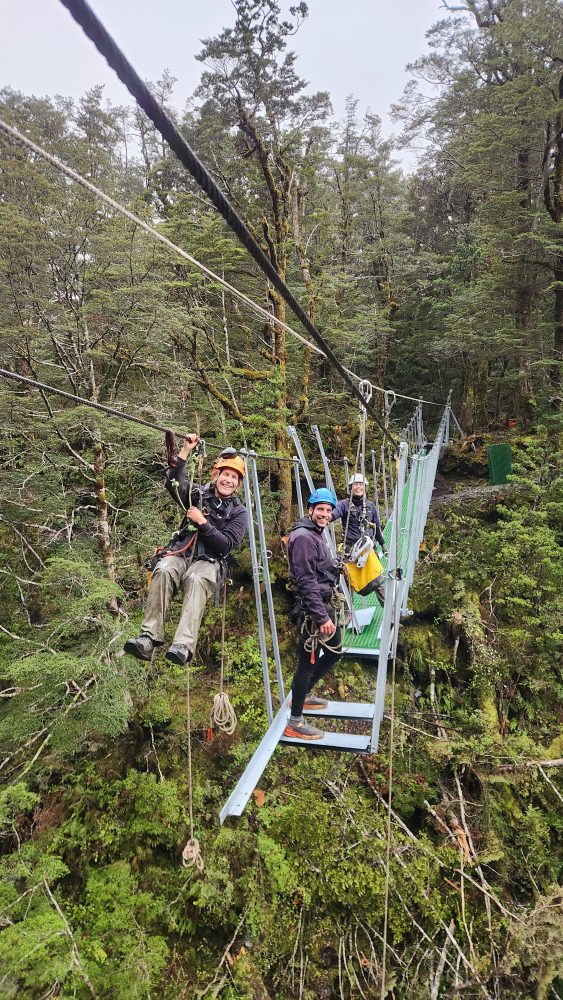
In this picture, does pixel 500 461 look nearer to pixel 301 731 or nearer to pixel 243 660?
pixel 243 660

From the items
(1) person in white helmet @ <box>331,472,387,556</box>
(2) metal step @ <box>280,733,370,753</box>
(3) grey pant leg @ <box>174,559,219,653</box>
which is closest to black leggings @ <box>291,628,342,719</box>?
(2) metal step @ <box>280,733,370,753</box>

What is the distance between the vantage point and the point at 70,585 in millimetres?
4695

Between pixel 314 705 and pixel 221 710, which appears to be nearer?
pixel 221 710

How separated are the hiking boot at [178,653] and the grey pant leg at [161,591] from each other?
96 mm

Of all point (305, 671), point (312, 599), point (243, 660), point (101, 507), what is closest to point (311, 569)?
point (312, 599)

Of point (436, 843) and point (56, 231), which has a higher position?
point (56, 231)

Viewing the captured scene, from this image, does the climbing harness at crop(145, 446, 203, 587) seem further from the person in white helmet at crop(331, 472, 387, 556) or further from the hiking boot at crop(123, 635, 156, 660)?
the person in white helmet at crop(331, 472, 387, 556)

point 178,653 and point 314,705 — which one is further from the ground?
point 178,653

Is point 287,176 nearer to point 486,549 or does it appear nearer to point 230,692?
point 486,549

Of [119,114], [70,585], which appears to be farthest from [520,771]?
[119,114]

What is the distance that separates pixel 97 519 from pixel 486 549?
171 inches

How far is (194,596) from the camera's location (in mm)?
1958

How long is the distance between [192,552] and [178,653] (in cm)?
43

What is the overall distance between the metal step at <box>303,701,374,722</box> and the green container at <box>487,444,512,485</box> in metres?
5.97
